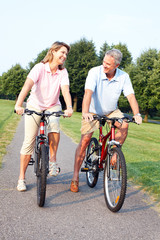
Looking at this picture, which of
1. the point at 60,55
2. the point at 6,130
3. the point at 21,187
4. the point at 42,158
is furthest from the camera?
the point at 6,130

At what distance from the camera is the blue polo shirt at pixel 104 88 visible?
424cm

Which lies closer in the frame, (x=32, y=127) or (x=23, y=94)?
(x=23, y=94)

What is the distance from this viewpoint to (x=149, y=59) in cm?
4038

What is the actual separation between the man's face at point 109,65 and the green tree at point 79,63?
4093cm

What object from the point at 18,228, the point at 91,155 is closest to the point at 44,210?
the point at 18,228

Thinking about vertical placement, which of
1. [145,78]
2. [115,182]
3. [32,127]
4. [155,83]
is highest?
[145,78]

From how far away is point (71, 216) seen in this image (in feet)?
10.7

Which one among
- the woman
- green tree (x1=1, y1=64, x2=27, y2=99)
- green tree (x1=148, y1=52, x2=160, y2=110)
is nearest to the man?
the woman

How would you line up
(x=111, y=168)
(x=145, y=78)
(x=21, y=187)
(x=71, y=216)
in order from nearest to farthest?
(x=71, y=216)
(x=111, y=168)
(x=21, y=187)
(x=145, y=78)

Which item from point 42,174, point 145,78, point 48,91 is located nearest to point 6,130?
point 48,91

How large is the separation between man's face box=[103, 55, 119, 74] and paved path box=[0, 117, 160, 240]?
1.85 metres

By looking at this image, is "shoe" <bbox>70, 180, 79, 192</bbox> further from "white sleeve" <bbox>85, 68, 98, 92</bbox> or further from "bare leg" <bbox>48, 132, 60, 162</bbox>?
"white sleeve" <bbox>85, 68, 98, 92</bbox>

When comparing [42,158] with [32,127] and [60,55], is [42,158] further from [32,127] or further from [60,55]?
[60,55]

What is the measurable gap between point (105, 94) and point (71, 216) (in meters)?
1.92
